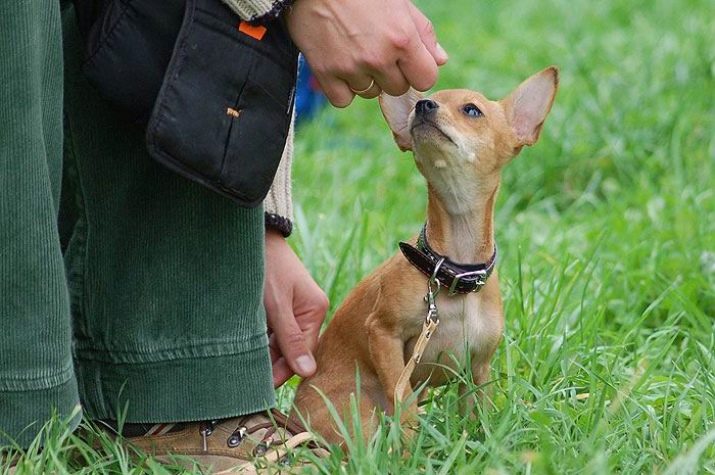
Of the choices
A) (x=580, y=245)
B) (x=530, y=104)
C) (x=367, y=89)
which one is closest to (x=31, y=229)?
(x=367, y=89)

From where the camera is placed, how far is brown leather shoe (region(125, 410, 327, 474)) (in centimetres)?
252

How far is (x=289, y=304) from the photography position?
2742 millimetres

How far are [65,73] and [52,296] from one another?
1.72ft

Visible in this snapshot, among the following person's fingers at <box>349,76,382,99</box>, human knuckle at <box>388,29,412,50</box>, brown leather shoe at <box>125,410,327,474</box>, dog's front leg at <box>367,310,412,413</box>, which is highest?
human knuckle at <box>388,29,412,50</box>

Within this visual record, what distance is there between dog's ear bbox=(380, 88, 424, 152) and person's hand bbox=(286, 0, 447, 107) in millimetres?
420

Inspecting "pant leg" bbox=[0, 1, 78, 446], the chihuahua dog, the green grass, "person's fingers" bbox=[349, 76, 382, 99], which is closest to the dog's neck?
the chihuahua dog

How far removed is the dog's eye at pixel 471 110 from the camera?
2.60 m

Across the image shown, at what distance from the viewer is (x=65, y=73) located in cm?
248

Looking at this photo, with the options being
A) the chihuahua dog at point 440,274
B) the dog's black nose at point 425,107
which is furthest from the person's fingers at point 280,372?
the dog's black nose at point 425,107

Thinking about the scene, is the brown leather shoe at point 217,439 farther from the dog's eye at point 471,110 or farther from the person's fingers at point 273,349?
the dog's eye at point 471,110

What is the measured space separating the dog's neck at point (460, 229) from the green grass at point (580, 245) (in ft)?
0.91

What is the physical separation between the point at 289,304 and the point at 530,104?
0.67 metres

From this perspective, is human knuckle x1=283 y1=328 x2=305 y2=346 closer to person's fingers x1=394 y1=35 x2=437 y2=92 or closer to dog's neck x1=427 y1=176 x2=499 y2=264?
dog's neck x1=427 y1=176 x2=499 y2=264

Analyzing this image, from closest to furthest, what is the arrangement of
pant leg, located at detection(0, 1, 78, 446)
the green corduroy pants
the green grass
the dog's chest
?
pant leg, located at detection(0, 1, 78, 446) → the green grass → the green corduroy pants → the dog's chest
